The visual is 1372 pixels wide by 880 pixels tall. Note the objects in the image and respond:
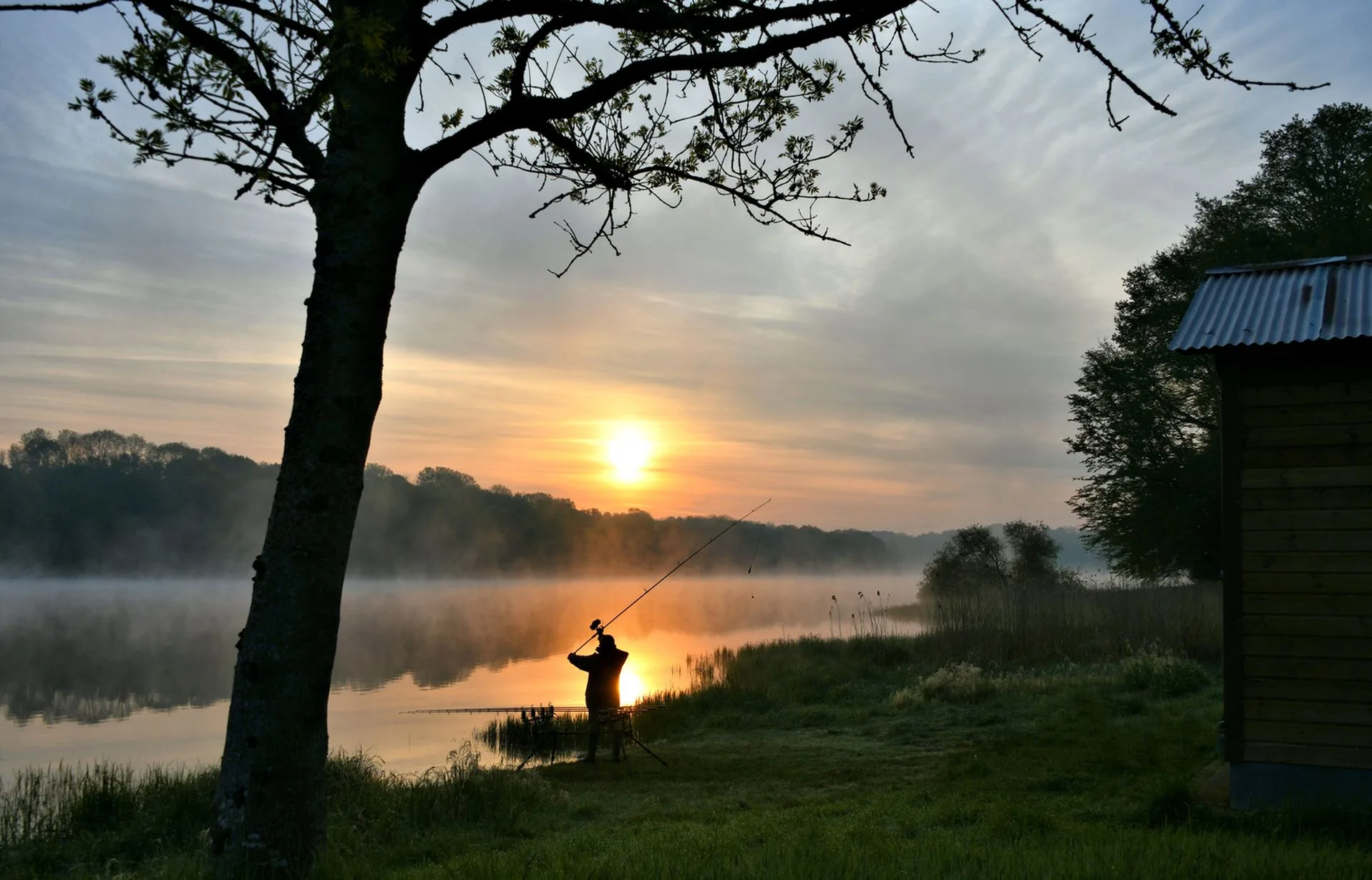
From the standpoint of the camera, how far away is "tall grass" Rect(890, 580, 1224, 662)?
1750 centimetres

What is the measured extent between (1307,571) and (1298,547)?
17cm

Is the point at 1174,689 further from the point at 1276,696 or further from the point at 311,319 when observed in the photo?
the point at 311,319

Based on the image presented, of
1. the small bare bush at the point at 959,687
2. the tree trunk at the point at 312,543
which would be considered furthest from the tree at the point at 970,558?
the tree trunk at the point at 312,543

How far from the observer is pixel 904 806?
22.5 feet

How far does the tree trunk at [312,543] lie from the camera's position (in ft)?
14.3

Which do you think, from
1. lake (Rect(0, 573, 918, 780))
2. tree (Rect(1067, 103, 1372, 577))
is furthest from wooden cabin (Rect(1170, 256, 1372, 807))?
tree (Rect(1067, 103, 1372, 577))

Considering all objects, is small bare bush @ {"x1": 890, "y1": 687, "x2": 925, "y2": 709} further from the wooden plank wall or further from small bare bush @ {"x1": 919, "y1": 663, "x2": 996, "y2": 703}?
the wooden plank wall

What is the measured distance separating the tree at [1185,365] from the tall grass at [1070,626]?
769 centimetres

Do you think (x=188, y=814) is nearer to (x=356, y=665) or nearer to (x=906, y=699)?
(x=906, y=699)

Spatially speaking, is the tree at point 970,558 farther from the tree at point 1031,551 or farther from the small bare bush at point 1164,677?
the small bare bush at point 1164,677


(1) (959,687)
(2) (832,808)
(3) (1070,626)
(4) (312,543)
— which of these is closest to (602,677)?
(2) (832,808)

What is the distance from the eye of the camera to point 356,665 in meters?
25.2

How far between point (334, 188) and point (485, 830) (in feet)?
16.0

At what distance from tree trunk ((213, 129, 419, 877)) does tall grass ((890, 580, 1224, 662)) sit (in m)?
15.4
